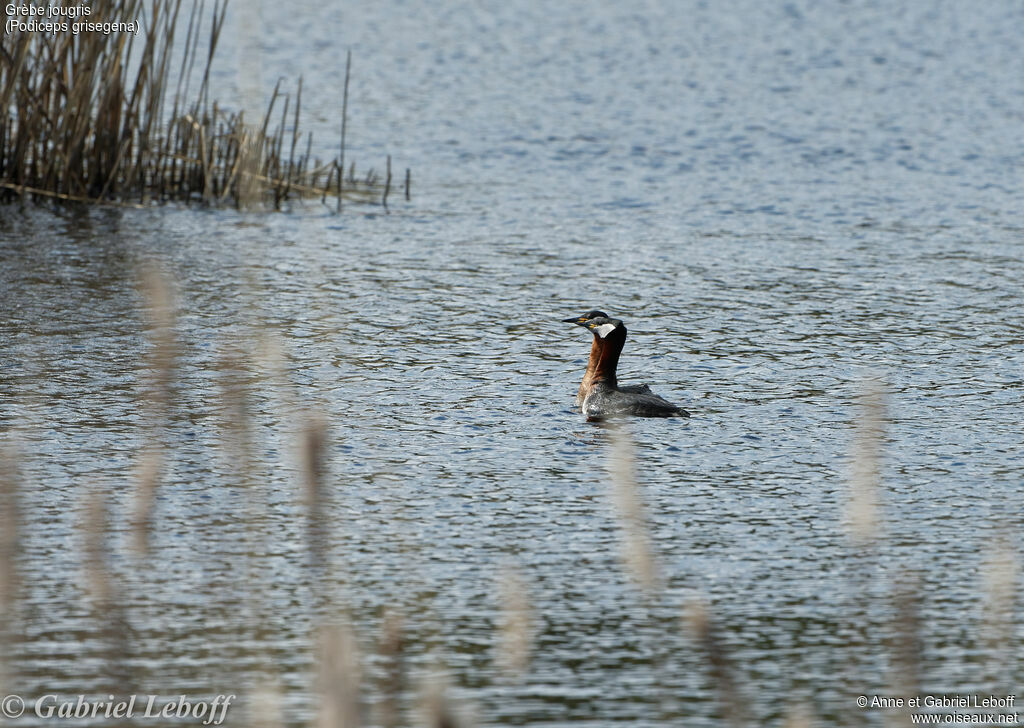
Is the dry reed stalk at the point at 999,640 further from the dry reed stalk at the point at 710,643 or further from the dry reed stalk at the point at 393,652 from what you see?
the dry reed stalk at the point at 393,652

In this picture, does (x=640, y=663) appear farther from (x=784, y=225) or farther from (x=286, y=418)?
(x=784, y=225)

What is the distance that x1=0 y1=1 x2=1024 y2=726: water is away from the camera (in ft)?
22.3

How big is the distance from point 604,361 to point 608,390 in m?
0.43

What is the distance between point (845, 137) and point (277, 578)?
1746 cm

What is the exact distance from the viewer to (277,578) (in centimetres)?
772

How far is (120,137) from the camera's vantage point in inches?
714

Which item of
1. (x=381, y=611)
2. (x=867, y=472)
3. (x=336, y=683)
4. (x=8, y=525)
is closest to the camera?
(x=336, y=683)

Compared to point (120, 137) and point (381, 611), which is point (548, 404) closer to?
point (381, 611)

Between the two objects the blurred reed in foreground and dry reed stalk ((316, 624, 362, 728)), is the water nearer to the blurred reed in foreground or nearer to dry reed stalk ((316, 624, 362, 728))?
the blurred reed in foreground

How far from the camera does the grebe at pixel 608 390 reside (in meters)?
10.8

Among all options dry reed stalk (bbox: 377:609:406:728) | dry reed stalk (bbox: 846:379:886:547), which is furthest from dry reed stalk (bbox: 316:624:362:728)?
dry reed stalk (bbox: 846:379:886:547)

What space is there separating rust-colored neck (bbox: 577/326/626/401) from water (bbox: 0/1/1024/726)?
0.39 metres

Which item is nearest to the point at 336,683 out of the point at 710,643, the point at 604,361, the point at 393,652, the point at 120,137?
the point at 393,652

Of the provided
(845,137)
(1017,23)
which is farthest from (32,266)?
(1017,23)
